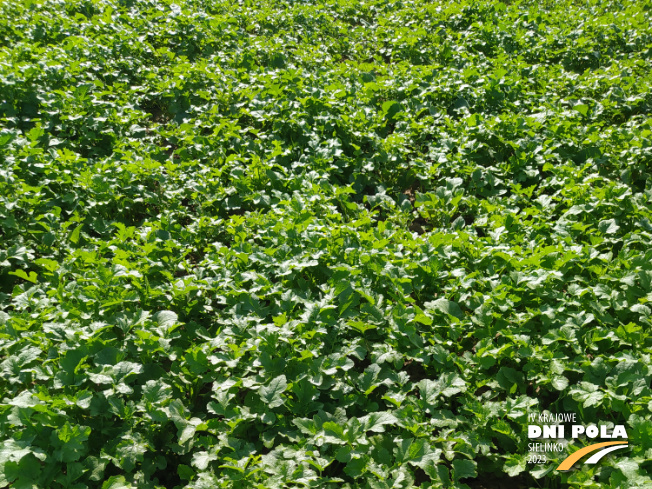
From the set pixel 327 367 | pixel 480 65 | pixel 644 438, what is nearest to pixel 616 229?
pixel 644 438

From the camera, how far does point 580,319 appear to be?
308cm

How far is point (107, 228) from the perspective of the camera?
429 centimetres

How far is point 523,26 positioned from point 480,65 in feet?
7.11

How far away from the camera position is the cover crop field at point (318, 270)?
2.62m

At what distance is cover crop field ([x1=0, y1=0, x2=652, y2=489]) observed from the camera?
8.58 ft

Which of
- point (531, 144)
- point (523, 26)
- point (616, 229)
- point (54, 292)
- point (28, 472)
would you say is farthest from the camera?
point (523, 26)

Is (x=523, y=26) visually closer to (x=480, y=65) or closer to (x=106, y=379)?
(x=480, y=65)

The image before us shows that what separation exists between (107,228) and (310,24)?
590cm

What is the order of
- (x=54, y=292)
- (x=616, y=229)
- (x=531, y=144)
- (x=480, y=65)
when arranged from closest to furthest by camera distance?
1. (x=54, y=292)
2. (x=616, y=229)
3. (x=531, y=144)
4. (x=480, y=65)

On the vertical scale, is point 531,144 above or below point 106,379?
above

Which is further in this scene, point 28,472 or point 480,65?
point 480,65

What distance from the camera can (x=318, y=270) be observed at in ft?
12.2

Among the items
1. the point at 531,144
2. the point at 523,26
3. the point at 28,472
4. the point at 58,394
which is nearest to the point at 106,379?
the point at 58,394

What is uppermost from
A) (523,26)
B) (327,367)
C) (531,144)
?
(523,26)
